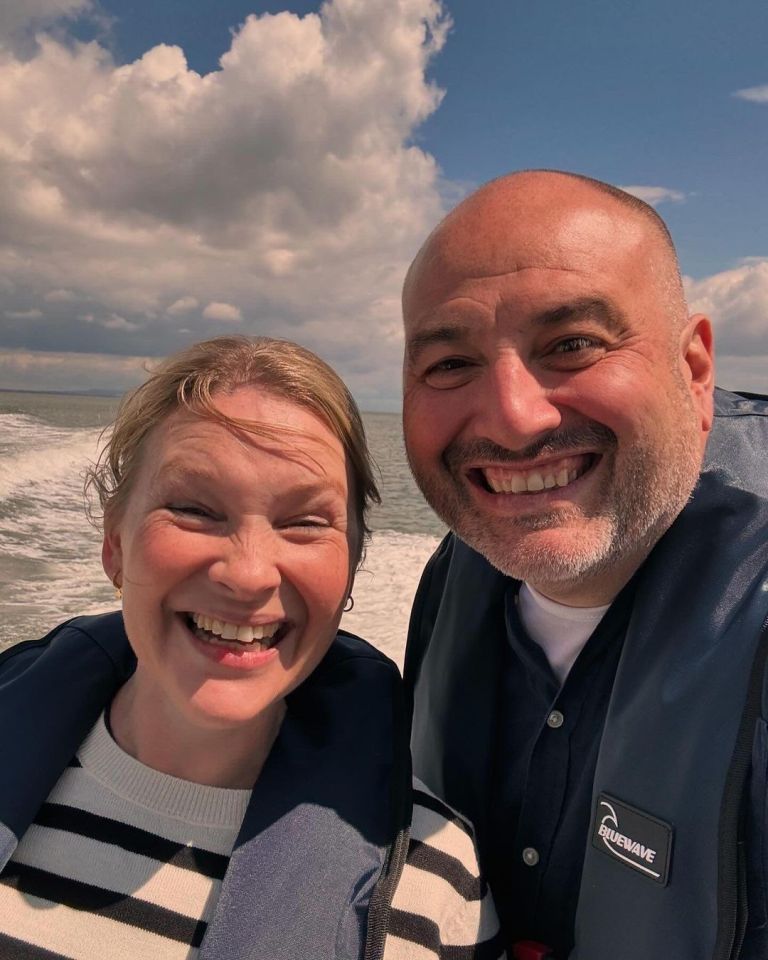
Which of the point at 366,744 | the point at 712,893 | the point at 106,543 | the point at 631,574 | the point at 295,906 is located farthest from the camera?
the point at 631,574

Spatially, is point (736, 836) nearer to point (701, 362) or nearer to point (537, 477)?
point (537, 477)

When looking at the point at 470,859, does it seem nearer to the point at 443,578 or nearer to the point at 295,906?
the point at 295,906

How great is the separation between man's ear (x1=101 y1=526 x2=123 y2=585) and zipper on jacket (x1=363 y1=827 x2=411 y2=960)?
3.07ft

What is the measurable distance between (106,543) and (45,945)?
0.89 metres

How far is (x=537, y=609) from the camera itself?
2.34m

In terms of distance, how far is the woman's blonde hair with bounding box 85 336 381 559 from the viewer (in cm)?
179

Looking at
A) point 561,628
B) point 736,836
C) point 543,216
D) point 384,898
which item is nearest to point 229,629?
point 384,898

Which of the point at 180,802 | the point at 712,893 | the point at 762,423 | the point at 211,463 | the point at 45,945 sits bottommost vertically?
the point at 45,945

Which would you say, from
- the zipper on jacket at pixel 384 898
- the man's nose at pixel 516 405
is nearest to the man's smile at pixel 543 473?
the man's nose at pixel 516 405

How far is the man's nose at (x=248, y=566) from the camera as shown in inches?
63.7

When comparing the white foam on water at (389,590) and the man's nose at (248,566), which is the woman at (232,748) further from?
the white foam on water at (389,590)

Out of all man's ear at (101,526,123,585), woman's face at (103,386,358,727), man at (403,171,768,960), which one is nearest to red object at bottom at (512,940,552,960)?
man at (403,171,768,960)

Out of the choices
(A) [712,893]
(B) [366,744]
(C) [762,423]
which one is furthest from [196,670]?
(C) [762,423]

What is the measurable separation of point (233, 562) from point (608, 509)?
1055mm
